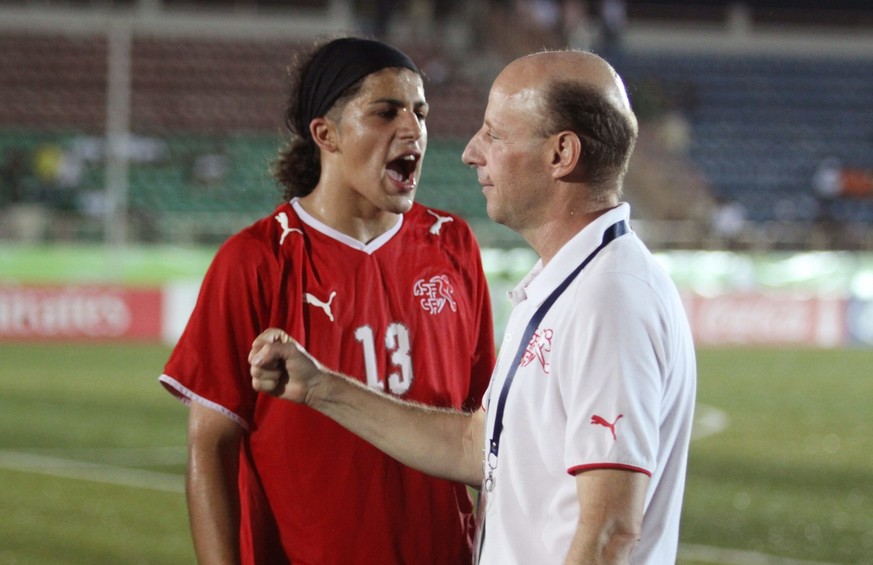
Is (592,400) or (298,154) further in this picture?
(298,154)

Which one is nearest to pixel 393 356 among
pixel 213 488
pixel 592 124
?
pixel 213 488

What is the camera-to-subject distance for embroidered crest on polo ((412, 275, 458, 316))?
3.27 m

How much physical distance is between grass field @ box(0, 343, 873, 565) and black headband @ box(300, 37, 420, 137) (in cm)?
428

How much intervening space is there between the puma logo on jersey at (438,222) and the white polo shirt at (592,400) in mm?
993

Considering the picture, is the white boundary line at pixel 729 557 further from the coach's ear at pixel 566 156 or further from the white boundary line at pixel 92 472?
the coach's ear at pixel 566 156

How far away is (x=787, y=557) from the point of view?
24.2ft

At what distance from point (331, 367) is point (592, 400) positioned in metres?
1.13

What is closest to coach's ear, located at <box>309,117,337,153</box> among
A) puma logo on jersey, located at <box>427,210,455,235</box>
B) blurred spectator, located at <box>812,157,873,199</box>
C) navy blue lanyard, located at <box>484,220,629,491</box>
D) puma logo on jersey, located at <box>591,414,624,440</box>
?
puma logo on jersey, located at <box>427,210,455,235</box>

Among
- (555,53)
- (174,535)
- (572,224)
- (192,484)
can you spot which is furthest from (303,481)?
(174,535)

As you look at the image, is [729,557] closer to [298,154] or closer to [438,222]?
[438,222]

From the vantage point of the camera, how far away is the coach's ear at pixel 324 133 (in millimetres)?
3361

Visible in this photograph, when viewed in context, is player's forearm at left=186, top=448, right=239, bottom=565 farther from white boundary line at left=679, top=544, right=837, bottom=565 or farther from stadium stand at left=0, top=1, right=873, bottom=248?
stadium stand at left=0, top=1, right=873, bottom=248

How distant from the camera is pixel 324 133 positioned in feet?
11.1

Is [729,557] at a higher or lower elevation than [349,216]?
lower
